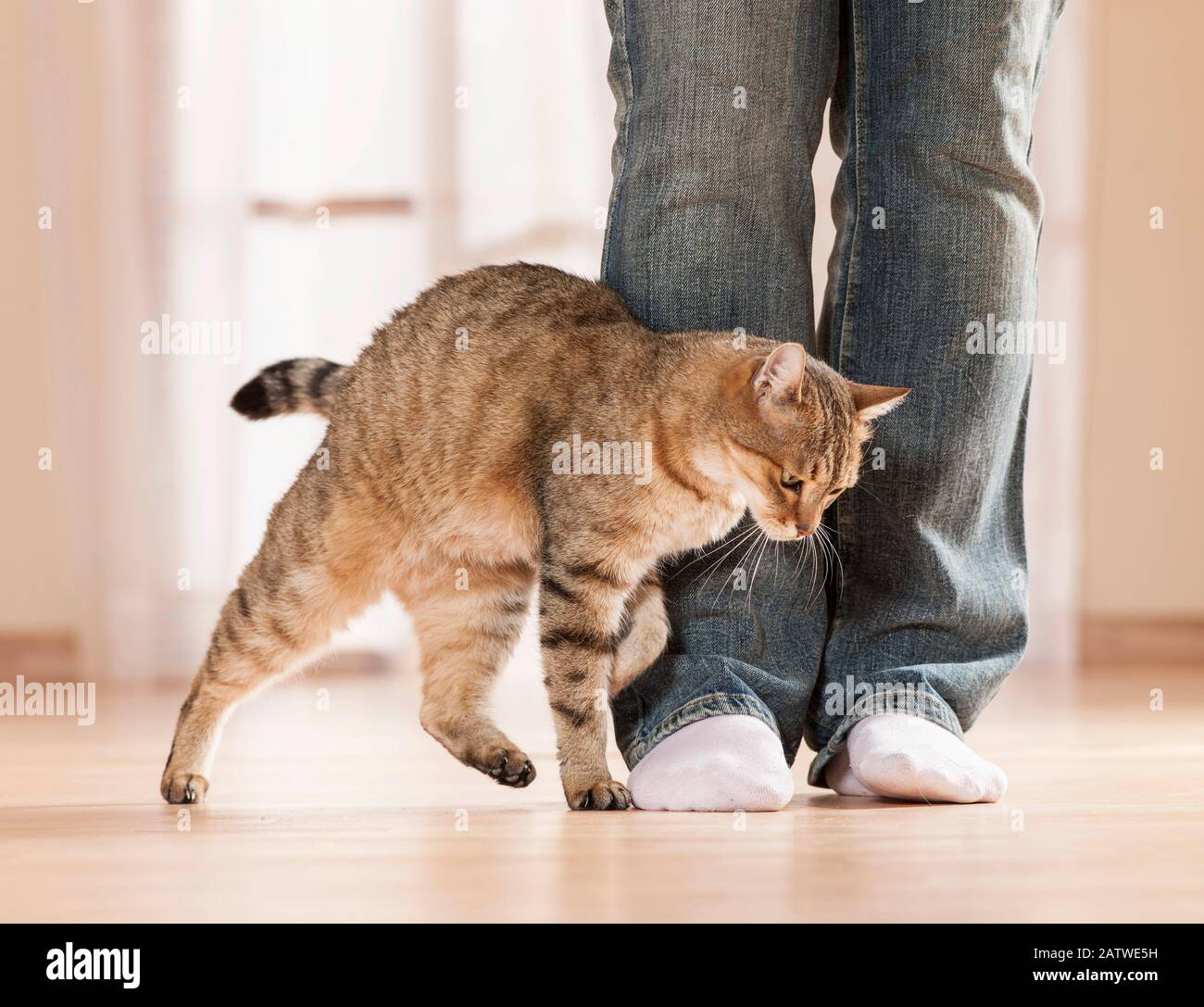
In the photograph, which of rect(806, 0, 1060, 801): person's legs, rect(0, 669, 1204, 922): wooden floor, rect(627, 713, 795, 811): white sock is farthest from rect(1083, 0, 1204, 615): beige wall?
rect(627, 713, 795, 811): white sock

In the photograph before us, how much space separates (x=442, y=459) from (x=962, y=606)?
0.62 metres

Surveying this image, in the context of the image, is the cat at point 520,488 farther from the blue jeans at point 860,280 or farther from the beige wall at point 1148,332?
the beige wall at point 1148,332

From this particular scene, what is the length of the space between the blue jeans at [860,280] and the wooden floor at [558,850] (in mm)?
156

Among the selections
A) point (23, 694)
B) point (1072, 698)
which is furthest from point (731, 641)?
point (23, 694)

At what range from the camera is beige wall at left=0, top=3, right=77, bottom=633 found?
129 inches

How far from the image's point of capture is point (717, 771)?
4.19ft

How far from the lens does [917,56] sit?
Answer: 138 cm

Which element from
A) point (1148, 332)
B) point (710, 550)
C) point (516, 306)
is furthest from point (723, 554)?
point (1148, 332)

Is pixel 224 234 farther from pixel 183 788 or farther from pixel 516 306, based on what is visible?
pixel 183 788

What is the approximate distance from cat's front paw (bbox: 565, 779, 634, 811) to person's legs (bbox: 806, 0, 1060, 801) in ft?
0.79

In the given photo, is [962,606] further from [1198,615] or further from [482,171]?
[1198,615]

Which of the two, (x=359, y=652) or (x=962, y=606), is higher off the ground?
(x=962, y=606)

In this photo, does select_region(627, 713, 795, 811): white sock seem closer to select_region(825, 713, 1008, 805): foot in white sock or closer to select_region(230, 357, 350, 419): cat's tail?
select_region(825, 713, 1008, 805): foot in white sock

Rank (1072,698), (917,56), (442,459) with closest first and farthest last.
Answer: (917,56) < (442,459) < (1072,698)
